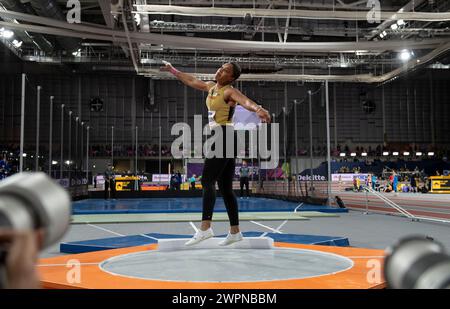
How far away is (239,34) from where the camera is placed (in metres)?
26.0

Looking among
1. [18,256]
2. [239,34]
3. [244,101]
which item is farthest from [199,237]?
[239,34]

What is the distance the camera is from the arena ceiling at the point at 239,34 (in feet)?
46.5

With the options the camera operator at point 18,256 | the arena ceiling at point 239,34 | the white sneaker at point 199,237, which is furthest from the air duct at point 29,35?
the camera operator at point 18,256

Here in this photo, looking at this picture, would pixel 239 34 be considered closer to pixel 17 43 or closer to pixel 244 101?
pixel 17 43

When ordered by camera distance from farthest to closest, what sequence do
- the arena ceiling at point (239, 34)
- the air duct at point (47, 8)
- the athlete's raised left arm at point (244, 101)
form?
the air duct at point (47, 8)
the arena ceiling at point (239, 34)
the athlete's raised left arm at point (244, 101)

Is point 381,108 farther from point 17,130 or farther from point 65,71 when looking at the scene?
point 17,130

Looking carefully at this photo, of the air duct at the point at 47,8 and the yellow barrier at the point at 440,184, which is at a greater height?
the air duct at the point at 47,8

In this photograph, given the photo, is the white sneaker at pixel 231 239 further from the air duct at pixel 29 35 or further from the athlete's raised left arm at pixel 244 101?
the air duct at pixel 29 35

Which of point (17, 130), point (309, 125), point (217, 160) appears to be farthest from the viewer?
point (17, 130)

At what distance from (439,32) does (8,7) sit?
1819 centimetres

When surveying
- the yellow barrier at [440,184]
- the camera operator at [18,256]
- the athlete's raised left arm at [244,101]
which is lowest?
the yellow barrier at [440,184]

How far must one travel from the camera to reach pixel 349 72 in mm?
29422
